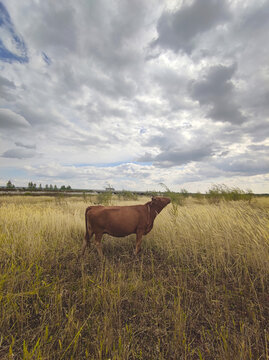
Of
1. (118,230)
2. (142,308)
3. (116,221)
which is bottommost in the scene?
(142,308)

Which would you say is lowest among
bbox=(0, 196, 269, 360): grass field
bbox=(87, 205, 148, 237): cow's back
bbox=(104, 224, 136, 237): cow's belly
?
bbox=(0, 196, 269, 360): grass field

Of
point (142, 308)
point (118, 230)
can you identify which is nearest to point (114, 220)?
point (118, 230)

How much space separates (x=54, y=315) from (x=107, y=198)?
34.1 ft

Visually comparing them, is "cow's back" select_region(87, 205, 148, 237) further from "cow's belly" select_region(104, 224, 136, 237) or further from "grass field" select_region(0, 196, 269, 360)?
"grass field" select_region(0, 196, 269, 360)

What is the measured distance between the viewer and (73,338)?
1571 millimetres

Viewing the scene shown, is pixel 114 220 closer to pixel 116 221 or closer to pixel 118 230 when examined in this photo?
pixel 116 221

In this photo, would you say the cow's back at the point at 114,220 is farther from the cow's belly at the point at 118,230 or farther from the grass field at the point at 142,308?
the grass field at the point at 142,308

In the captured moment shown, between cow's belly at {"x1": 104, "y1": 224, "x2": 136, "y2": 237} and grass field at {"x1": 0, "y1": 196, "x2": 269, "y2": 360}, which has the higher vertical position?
cow's belly at {"x1": 104, "y1": 224, "x2": 136, "y2": 237}

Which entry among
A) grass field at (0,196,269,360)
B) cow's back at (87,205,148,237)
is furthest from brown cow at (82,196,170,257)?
grass field at (0,196,269,360)

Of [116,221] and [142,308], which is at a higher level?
[116,221]

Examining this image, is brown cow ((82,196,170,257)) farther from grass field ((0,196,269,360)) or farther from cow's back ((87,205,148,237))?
grass field ((0,196,269,360))

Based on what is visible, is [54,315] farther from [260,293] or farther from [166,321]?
[260,293]

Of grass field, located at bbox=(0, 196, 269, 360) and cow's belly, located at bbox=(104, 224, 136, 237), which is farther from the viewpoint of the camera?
cow's belly, located at bbox=(104, 224, 136, 237)

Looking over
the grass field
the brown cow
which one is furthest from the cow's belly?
the grass field
